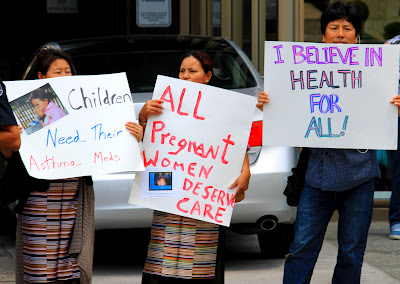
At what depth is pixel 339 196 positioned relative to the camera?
15.8 ft

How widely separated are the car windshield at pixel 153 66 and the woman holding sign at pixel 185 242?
2.07m

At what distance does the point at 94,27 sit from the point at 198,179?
10.6 m

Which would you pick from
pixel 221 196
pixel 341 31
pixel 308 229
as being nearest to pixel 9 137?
pixel 221 196

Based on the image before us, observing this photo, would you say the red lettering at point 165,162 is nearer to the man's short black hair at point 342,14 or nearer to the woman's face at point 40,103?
the woman's face at point 40,103

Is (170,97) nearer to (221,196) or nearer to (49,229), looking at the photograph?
(221,196)

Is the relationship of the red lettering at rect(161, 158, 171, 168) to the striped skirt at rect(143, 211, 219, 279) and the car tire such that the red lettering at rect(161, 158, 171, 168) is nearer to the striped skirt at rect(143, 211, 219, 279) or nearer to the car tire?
the striped skirt at rect(143, 211, 219, 279)

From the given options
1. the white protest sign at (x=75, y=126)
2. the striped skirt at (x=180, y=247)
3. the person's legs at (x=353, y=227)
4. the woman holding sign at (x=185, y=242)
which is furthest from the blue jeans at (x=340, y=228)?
the white protest sign at (x=75, y=126)

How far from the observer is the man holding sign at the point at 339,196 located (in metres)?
4.75

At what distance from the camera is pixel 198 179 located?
4.75 metres

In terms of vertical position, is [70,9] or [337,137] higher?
[70,9]

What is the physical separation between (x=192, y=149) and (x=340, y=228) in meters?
0.89

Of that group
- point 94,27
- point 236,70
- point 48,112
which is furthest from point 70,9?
point 48,112

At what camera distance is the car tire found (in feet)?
22.2

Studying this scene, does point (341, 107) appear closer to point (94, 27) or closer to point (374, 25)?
point (374, 25)
